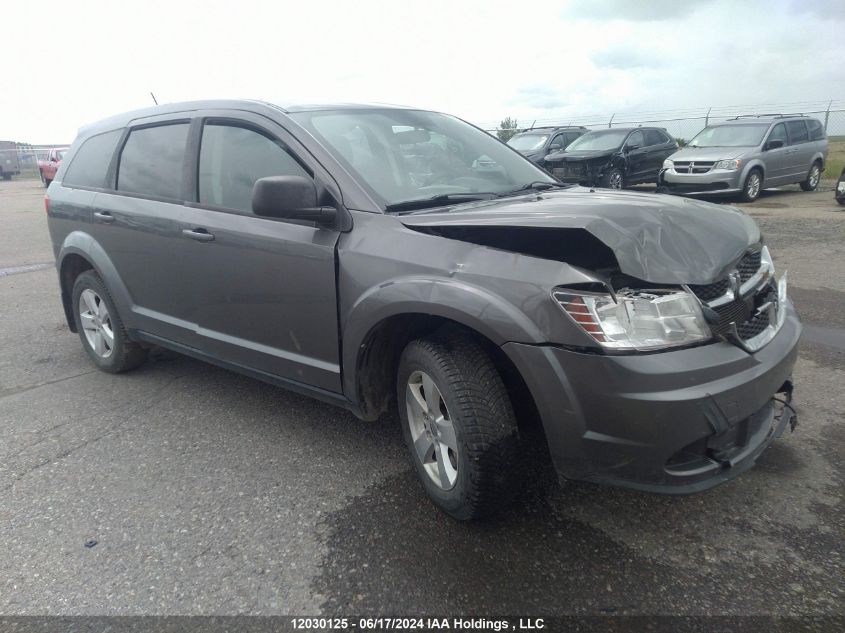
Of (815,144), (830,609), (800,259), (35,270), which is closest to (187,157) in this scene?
(830,609)

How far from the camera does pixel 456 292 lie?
249 cm

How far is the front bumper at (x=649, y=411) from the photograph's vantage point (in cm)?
220

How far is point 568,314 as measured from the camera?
88.6 inches

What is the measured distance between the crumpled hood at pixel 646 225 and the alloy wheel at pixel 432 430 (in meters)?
0.70

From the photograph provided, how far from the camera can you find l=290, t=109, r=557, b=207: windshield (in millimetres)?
3162

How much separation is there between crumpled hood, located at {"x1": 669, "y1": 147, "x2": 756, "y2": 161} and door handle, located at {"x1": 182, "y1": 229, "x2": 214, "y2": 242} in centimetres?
1254

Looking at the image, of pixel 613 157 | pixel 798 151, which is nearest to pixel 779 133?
pixel 798 151

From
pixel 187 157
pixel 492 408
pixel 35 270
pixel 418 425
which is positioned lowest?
pixel 35 270

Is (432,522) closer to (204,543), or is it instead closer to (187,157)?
(204,543)

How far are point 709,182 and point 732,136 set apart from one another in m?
1.88

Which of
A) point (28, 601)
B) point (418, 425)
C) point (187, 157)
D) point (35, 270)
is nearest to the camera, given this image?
point (28, 601)

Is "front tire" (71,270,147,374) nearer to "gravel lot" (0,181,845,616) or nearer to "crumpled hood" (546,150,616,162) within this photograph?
"gravel lot" (0,181,845,616)

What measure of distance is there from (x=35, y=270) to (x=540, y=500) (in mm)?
8322

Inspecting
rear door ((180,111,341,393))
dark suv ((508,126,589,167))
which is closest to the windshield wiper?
rear door ((180,111,341,393))
